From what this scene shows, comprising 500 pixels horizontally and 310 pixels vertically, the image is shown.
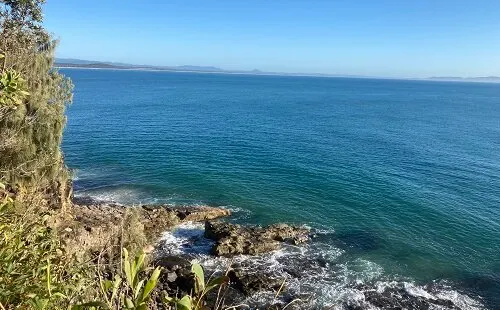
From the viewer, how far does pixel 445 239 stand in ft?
122

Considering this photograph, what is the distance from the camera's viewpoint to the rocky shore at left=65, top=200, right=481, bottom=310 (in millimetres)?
27359

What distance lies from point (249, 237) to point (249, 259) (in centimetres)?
319

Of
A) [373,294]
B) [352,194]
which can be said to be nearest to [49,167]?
[373,294]

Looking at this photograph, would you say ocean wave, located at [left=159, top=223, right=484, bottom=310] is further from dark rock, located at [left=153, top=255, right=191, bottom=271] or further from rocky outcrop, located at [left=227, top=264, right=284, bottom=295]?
dark rock, located at [left=153, top=255, right=191, bottom=271]

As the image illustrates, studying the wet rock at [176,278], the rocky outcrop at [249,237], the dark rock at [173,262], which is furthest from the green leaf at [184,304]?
the rocky outcrop at [249,237]

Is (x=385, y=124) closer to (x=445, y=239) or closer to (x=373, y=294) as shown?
(x=445, y=239)

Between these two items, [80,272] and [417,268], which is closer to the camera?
[80,272]

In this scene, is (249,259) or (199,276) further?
(249,259)

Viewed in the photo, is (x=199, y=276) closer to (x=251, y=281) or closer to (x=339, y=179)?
(x=251, y=281)

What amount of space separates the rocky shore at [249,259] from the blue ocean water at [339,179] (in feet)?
8.32

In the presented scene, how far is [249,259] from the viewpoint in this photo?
32188 millimetres

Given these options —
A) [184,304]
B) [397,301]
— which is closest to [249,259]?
[397,301]

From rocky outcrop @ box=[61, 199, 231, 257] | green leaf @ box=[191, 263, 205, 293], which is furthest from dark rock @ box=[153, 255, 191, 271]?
green leaf @ box=[191, 263, 205, 293]

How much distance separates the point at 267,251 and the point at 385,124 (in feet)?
234
